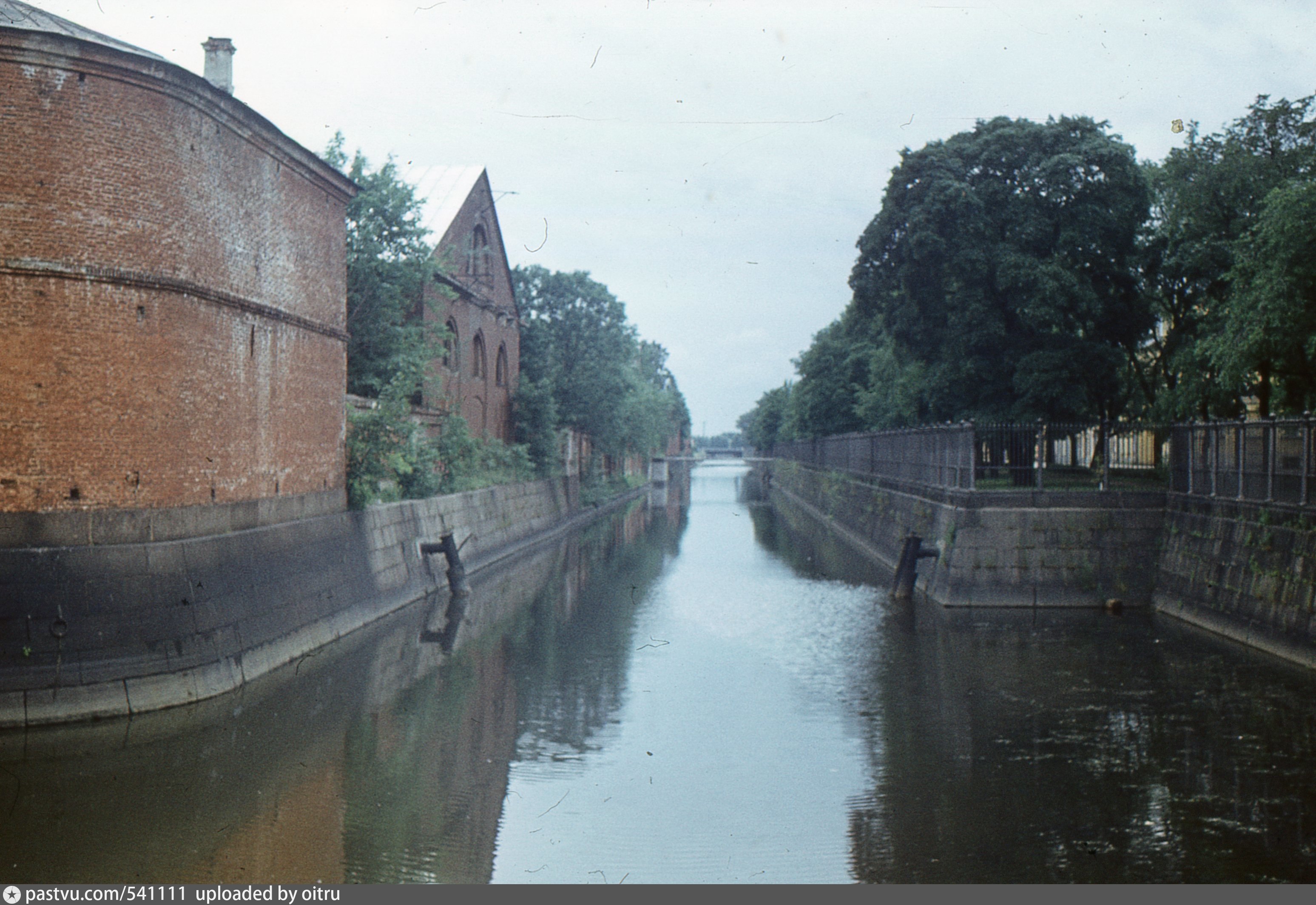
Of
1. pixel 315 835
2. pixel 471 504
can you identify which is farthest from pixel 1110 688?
pixel 471 504

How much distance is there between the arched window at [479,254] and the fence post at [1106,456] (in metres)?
22.9

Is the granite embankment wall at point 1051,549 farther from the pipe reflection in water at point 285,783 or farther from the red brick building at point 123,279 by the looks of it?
the red brick building at point 123,279

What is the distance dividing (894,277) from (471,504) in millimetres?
12901

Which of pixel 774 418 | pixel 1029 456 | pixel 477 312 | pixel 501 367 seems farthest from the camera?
pixel 774 418

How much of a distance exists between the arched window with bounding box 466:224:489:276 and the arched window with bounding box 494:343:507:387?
316 cm

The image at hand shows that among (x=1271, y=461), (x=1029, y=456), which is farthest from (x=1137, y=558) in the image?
Answer: (x=1271, y=461)

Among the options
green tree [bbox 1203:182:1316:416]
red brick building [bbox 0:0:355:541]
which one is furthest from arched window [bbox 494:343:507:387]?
red brick building [bbox 0:0:355:541]

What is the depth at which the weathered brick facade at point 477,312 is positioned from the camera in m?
35.6

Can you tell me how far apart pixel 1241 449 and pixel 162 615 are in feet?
49.0

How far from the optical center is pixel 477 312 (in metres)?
39.7

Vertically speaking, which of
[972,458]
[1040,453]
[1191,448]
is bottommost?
[972,458]

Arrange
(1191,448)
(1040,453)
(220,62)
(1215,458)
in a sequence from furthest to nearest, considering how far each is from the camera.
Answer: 1. (1040,453)
2. (220,62)
3. (1191,448)
4. (1215,458)

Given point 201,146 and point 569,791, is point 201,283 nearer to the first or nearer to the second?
point 201,146

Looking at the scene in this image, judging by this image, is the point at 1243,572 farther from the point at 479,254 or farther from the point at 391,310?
the point at 479,254
